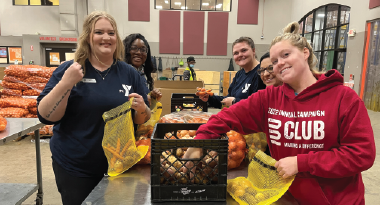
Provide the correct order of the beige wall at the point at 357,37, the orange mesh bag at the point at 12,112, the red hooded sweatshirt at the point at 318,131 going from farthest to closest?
1. the beige wall at the point at 357,37
2. the orange mesh bag at the point at 12,112
3. the red hooded sweatshirt at the point at 318,131

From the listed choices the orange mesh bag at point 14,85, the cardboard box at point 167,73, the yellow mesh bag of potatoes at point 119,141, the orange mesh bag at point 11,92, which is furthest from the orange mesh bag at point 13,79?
the cardboard box at point 167,73

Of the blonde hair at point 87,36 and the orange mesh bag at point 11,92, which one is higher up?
the blonde hair at point 87,36

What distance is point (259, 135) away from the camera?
1414 millimetres

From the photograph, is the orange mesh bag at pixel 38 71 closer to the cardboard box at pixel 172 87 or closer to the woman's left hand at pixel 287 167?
the cardboard box at pixel 172 87

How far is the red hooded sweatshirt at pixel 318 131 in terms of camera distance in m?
0.89

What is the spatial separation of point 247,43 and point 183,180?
1837 millimetres

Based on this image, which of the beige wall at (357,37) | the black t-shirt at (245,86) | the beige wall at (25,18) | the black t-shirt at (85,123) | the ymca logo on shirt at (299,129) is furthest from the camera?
the beige wall at (25,18)

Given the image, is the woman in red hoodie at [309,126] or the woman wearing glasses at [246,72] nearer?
the woman in red hoodie at [309,126]

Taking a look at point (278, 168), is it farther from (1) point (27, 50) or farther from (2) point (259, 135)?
(1) point (27, 50)

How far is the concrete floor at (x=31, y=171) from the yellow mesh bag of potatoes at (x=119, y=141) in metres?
1.97

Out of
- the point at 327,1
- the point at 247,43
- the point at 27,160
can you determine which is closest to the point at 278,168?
the point at 247,43

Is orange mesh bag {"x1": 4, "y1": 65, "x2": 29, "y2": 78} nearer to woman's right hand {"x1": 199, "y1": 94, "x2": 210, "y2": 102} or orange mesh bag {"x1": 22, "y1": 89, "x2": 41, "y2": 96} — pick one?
orange mesh bag {"x1": 22, "y1": 89, "x2": 41, "y2": 96}

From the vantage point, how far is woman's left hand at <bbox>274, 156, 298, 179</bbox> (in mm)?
907

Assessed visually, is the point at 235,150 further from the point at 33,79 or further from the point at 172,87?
the point at 33,79
